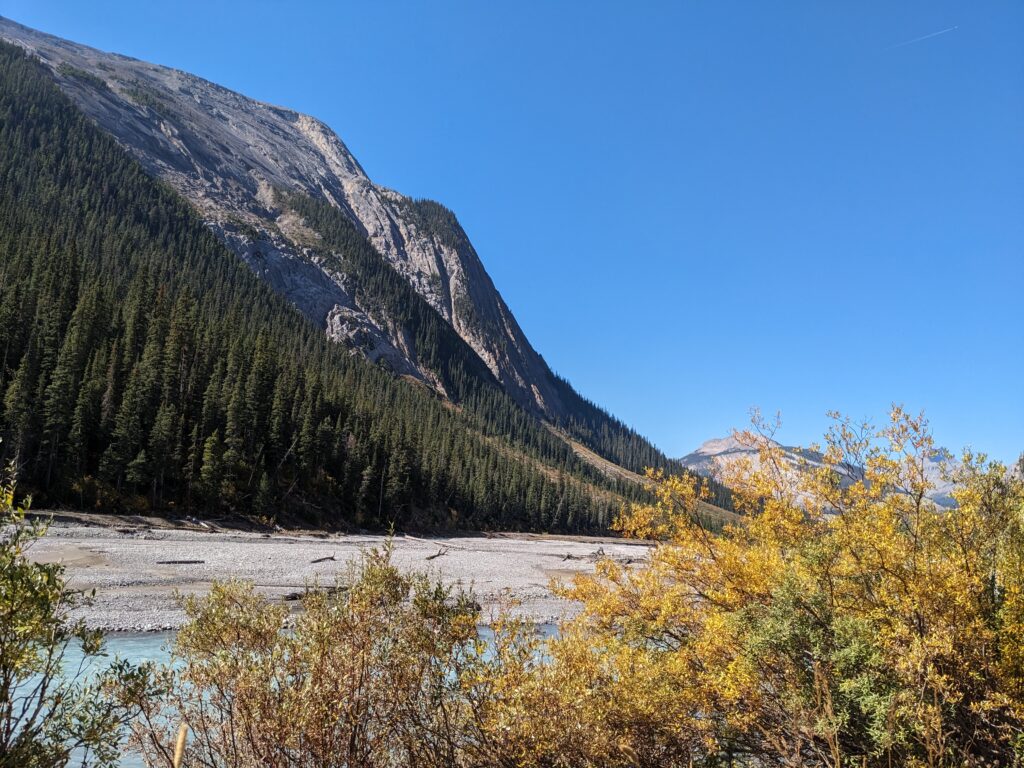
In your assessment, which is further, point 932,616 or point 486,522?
point 486,522

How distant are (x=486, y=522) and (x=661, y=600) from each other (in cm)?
8404

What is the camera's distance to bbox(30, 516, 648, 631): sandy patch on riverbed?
80.9 ft

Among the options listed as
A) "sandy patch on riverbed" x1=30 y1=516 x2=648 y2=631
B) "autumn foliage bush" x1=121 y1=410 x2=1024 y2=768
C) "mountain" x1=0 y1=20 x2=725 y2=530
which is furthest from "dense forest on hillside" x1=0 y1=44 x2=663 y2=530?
"autumn foliage bush" x1=121 y1=410 x2=1024 y2=768

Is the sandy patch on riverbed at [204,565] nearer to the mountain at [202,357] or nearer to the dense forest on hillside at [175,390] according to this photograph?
the mountain at [202,357]

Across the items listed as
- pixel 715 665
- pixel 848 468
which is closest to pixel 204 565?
pixel 715 665

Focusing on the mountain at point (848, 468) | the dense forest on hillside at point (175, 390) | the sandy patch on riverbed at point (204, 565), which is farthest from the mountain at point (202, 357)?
the mountain at point (848, 468)

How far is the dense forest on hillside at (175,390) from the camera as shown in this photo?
154ft

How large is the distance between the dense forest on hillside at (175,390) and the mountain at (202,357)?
1.03 ft

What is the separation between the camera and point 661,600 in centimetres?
1216

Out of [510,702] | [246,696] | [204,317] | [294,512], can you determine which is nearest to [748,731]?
[510,702]

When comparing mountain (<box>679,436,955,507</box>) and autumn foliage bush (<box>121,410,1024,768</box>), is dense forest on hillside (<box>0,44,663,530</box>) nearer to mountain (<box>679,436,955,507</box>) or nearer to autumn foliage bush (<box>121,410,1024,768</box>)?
autumn foliage bush (<box>121,410,1024,768</box>)

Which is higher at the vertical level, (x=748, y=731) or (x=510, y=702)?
(x=510, y=702)

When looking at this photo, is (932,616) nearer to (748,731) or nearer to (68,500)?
(748,731)

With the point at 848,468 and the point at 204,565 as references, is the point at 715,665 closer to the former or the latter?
the point at 848,468
